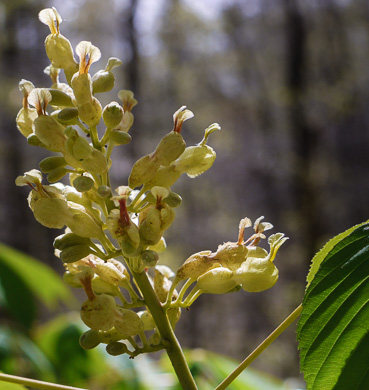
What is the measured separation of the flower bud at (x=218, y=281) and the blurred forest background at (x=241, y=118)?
12826 millimetres

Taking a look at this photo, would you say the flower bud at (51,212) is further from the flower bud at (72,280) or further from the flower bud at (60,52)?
the flower bud at (60,52)

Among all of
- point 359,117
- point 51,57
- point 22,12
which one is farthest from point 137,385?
point 22,12

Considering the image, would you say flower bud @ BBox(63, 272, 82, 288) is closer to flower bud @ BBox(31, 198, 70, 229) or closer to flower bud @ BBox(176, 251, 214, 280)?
flower bud @ BBox(31, 198, 70, 229)

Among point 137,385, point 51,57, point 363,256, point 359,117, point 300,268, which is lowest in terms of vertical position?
point 137,385

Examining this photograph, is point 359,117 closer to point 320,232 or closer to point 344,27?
point 344,27

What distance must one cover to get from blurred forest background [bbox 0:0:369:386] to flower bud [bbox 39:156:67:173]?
41.5 ft

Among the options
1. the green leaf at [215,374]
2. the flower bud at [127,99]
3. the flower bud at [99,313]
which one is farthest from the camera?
the green leaf at [215,374]

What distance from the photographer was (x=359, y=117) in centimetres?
1588

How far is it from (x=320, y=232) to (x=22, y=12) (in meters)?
13.4

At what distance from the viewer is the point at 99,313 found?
101 cm

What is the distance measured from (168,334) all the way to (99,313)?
0.52ft

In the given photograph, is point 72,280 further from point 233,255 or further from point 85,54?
point 85,54

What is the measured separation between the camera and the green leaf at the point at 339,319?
1.04 metres

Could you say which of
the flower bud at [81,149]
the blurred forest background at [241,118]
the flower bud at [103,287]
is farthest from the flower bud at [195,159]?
the blurred forest background at [241,118]
